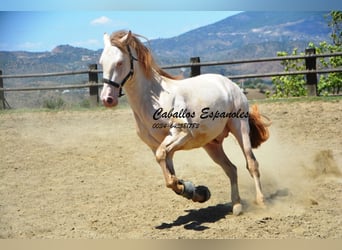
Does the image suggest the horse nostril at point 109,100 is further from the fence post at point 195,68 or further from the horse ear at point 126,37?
the fence post at point 195,68

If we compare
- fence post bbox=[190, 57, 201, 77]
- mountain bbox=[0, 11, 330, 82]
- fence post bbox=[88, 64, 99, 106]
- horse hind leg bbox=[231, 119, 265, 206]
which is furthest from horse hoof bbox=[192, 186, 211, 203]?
fence post bbox=[88, 64, 99, 106]

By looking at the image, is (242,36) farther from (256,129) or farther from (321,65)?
(256,129)

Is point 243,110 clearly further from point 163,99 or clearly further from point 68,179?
point 68,179

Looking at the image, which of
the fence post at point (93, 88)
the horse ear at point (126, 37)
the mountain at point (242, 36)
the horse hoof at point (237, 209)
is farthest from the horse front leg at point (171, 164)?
the fence post at point (93, 88)

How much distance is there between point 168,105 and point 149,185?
5.45 feet

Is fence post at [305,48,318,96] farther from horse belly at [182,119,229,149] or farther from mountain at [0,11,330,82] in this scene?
horse belly at [182,119,229,149]

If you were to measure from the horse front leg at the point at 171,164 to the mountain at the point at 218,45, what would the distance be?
4169 mm

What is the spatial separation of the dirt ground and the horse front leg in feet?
1.09

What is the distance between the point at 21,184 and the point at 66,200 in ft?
3.12

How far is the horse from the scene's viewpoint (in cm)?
418

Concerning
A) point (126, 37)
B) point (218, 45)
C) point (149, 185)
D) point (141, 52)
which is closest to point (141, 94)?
point (141, 52)

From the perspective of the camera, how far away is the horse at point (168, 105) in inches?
165

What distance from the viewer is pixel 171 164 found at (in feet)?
14.0

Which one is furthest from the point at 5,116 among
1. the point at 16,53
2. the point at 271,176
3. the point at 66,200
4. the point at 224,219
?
the point at 224,219
